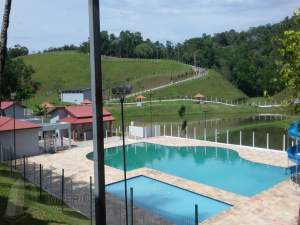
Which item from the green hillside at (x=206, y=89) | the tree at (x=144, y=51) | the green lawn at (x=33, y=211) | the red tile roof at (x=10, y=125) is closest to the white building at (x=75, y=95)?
the green hillside at (x=206, y=89)

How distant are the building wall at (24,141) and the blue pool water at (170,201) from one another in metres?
9.88

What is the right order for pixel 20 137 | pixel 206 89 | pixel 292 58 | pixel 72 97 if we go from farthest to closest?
pixel 206 89, pixel 72 97, pixel 20 137, pixel 292 58

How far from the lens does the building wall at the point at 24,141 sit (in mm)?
25766

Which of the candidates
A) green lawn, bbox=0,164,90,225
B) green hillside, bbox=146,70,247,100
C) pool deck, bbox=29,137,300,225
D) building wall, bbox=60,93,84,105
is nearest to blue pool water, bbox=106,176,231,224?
pool deck, bbox=29,137,300,225

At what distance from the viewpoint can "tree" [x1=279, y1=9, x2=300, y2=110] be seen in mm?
9773

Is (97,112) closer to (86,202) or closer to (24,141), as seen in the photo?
(86,202)

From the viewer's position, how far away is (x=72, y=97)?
216ft

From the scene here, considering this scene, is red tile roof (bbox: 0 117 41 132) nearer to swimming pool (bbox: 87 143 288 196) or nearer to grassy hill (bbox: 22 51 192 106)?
swimming pool (bbox: 87 143 288 196)

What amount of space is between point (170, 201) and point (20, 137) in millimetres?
14010

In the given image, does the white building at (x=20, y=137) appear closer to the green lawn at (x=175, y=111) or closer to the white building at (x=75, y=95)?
the green lawn at (x=175, y=111)

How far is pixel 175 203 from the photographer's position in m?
17.4

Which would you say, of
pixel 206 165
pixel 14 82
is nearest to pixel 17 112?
pixel 14 82

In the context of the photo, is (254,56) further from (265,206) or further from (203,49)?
(265,206)

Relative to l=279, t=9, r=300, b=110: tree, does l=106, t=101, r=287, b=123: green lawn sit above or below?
below
